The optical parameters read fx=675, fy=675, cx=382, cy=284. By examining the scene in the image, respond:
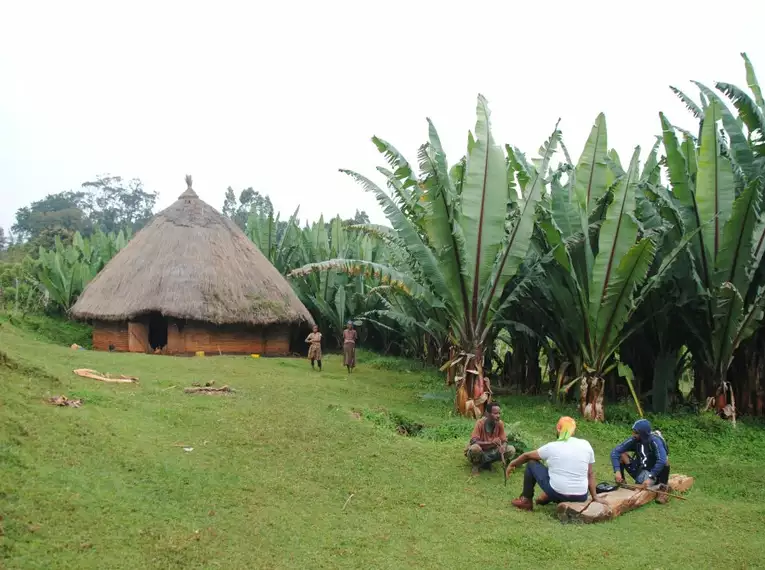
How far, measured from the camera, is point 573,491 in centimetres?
580

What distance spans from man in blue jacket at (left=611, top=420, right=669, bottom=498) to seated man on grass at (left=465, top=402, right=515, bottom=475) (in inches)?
44.8

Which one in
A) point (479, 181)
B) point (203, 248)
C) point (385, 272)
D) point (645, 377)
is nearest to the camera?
point (479, 181)

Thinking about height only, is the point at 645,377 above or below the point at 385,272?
below

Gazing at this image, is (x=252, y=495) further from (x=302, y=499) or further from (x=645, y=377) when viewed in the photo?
(x=645, y=377)

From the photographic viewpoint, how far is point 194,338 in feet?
51.1

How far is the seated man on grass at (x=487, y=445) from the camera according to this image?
23.2 ft

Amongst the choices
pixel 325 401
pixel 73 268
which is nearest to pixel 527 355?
pixel 325 401

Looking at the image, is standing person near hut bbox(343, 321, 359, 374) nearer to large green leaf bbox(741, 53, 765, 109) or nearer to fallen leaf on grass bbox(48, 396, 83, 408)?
fallen leaf on grass bbox(48, 396, 83, 408)

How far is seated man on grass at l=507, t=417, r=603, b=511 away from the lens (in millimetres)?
5680

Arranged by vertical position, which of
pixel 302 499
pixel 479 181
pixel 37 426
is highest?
pixel 479 181

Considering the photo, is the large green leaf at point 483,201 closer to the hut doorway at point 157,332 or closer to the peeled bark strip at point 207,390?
the peeled bark strip at point 207,390

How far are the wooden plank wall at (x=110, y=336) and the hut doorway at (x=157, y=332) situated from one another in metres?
1.11

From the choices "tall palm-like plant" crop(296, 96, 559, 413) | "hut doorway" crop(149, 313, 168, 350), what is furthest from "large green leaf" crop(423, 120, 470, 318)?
"hut doorway" crop(149, 313, 168, 350)

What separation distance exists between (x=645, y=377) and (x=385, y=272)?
516cm
